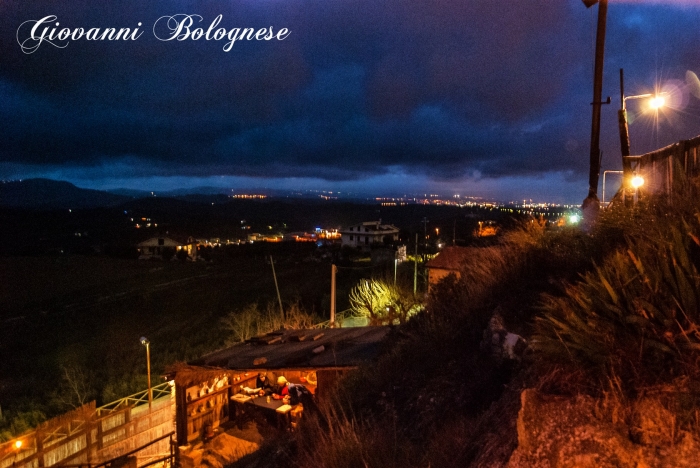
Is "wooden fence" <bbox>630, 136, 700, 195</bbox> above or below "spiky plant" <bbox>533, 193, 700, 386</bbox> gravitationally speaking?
above

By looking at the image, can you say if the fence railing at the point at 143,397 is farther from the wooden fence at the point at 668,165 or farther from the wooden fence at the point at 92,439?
the wooden fence at the point at 668,165

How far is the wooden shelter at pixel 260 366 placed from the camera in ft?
28.0

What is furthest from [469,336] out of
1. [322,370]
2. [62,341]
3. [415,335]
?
[62,341]

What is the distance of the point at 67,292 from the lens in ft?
133

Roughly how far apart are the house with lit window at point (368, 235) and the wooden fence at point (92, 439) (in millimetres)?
55291

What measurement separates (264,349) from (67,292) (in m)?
37.4

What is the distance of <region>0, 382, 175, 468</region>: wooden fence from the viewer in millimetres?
9344

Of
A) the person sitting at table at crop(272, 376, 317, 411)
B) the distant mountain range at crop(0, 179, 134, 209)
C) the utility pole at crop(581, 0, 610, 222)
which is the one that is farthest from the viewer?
the distant mountain range at crop(0, 179, 134, 209)

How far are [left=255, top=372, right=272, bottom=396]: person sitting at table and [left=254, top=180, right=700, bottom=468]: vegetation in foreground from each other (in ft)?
22.2

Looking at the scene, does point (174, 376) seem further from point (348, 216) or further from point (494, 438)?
point (348, 216)

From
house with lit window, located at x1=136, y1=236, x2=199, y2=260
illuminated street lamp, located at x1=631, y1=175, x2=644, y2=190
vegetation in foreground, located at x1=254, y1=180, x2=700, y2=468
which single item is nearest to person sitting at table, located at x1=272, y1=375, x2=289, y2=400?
vegetation in foreground, located at x1=254, y1=180, x2=700, y2=468

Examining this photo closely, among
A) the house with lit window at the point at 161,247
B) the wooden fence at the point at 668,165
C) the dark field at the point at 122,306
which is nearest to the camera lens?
the wooden fence at the point at 668,165

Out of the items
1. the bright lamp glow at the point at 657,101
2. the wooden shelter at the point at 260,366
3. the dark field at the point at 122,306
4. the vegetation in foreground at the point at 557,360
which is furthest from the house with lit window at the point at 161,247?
the vegetation in foreground at the point at 557,360

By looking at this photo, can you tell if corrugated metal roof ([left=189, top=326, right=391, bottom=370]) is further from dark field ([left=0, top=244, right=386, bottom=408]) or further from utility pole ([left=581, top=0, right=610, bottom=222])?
dark field ([left=0, top=244, right=386, bottom=408])
